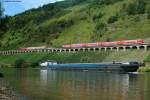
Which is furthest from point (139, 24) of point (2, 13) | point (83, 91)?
point (83, 91)

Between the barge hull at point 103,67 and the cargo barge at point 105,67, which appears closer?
the barge hull at point 103,67

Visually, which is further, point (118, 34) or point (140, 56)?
point (118, 34)

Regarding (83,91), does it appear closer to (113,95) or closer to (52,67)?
(113,95)

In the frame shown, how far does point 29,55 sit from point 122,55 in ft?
209

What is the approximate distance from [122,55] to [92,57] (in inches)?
645

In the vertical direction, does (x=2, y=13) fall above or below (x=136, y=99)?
above

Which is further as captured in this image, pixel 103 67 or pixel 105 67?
pixel 103 67

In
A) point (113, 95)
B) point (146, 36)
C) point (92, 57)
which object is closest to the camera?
point (113, 95)

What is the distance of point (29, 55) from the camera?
194500mm

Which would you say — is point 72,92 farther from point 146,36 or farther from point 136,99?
point 146,36

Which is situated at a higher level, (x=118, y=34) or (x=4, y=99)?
(x=118, y=34)

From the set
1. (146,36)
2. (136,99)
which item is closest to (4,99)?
(136,99)

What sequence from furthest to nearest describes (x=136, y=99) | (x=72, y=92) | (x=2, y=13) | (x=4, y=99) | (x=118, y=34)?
(x=118, y=34) → (x=2, y=13) → (x=72, y=92) → (x=136, y=99) → (x=4, y=99)

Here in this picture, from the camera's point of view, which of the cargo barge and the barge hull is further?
the cargo barge
